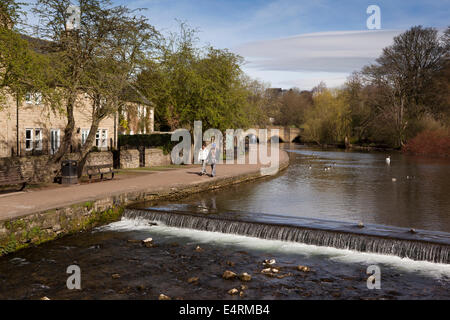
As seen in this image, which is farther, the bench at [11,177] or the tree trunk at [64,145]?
the tree trunk at [64,145]

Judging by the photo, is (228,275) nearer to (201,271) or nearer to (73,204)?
(201,271)

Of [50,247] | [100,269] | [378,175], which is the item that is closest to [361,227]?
[100,269]

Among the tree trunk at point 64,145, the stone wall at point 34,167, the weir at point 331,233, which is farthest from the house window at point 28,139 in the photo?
the weir at point 331,233

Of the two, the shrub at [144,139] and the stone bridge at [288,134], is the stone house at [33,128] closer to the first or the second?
the shrub at [144,139]

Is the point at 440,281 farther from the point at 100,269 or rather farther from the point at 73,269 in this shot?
the point at 73,269

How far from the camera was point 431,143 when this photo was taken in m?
49.0

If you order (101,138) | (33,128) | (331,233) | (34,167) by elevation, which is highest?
(33,128)

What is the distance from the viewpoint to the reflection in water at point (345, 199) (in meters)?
14.6

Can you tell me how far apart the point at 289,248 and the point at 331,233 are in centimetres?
121

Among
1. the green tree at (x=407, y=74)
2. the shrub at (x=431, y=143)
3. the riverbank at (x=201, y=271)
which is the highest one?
the green tree at (x=407, y=74)

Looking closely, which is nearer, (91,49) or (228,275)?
(228,275)

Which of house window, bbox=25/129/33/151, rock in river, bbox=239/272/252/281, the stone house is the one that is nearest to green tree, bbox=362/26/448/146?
the stone house

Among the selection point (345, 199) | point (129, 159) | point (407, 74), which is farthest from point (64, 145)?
point (407, 74)

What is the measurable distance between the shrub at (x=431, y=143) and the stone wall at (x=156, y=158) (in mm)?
33020
